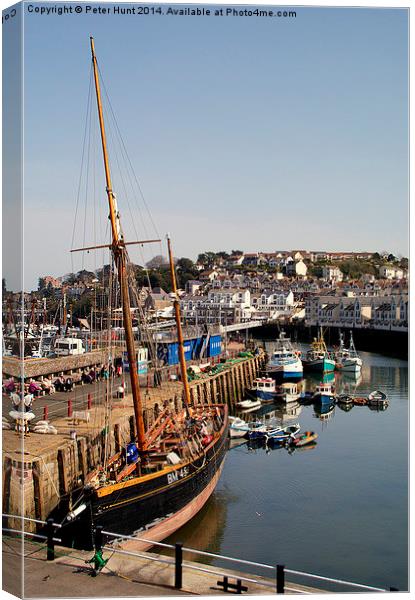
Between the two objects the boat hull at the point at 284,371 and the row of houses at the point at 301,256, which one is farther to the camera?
the boat hull at the point at 284,371

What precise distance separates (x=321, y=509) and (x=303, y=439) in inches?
197

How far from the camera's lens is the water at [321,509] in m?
7.09

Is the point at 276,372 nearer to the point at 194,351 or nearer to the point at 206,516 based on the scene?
the point at 194,351

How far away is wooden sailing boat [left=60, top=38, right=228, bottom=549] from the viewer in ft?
25.0

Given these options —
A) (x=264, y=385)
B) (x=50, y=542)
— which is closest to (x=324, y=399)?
(x=264, y=385)

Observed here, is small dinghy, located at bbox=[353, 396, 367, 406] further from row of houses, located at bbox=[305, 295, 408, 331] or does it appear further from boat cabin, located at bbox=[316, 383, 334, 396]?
row of houses, located at bbox=[305, 295, 408, 331]

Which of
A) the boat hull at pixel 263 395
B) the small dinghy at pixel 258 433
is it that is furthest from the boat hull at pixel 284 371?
the small dinghy at pixel 258 433

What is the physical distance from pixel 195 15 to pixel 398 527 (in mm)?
5052

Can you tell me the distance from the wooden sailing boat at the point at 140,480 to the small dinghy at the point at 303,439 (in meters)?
3.59

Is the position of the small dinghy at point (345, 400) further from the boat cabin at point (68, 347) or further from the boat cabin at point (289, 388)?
the boat cabin at point (68, 347)

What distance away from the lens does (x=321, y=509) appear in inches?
364
